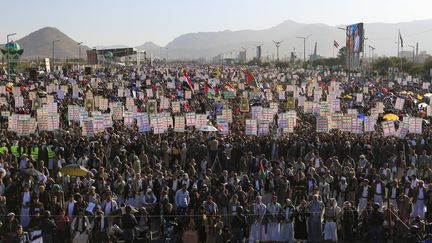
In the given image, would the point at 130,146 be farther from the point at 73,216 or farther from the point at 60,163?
the point at 73,216

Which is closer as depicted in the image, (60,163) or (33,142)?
(60,163)

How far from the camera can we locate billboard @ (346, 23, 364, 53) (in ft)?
286

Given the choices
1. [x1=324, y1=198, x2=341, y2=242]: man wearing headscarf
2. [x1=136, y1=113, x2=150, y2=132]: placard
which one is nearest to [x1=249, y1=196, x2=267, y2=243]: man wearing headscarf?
[x1=324, y1=198, x2=341, y2=242]: man wearing headscarf

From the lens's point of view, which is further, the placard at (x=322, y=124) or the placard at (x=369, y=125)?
the placard at (x=369, y=125)

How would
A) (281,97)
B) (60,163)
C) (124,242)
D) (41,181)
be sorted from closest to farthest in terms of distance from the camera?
1. (124,242)
2. (41,181)
3. (60,163)
4. (281,97)

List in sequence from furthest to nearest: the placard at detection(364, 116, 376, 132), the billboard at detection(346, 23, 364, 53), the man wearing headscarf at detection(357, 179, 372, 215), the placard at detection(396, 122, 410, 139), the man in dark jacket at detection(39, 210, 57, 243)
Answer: the billboard at detection(346, 23, 364, 53)
the placard at detection(364, 116, 376, 132)
the placard at detection(396, 122, 410, 139)
the man wearing headscarf at detection(357, 179, 372, 215)
the man in dark jacket at detection(39, 210, 57, 243)

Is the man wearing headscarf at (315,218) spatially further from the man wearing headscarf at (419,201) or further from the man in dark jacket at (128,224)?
the man in dark jacket at (128,224)

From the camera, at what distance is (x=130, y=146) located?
2083cm

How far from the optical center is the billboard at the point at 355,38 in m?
87.3

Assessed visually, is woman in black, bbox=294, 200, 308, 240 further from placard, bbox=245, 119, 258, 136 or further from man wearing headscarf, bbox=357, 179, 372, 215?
placard, bbox=245, 119, 258, 136

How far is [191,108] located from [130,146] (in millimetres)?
15101

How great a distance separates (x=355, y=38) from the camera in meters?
88.6

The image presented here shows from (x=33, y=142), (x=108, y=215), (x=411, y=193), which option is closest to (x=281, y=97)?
(x=33, y=142)

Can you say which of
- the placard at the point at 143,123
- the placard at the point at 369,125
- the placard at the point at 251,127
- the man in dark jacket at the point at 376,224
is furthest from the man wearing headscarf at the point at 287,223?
the placard at the point at 369,125
